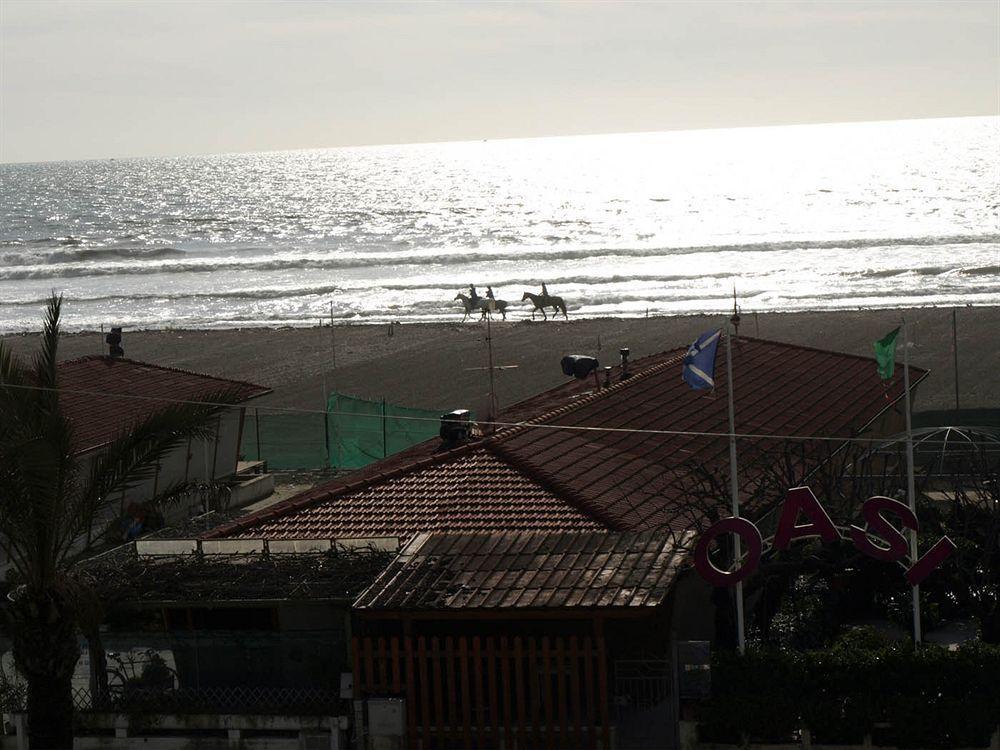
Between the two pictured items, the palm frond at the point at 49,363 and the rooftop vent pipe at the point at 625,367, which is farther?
the rooftop vent pipe at the point at 625,367

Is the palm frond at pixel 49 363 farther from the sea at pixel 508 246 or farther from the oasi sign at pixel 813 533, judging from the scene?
the sea at pixel 508 246

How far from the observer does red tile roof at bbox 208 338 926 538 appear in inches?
611

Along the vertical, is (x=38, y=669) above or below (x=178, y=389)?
below

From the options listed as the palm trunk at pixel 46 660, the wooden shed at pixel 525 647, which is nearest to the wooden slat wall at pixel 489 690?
the wooden shed at pixel 525 647

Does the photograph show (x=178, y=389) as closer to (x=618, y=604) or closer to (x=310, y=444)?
(x=310, y=444)

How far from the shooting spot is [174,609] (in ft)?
42.4

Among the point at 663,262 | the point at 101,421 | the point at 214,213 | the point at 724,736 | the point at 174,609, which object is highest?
the point at 214,213

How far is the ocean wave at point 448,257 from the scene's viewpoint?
75.6 meters

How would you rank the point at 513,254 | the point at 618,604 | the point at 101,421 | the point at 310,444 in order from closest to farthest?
the point at 618,604 → the point at 101,421 → the point at 310,444 → the point at 513,254

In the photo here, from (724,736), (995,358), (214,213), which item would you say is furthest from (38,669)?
(214,213)

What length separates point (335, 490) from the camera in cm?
1703

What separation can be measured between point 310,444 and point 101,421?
206 inches

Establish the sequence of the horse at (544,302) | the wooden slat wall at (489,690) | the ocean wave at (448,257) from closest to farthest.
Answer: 1. the wooden slat wall at (489,690)
2. the horse at (544,302)
3. the ocean wave at (448,257)

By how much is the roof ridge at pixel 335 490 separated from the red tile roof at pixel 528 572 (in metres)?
2.81
